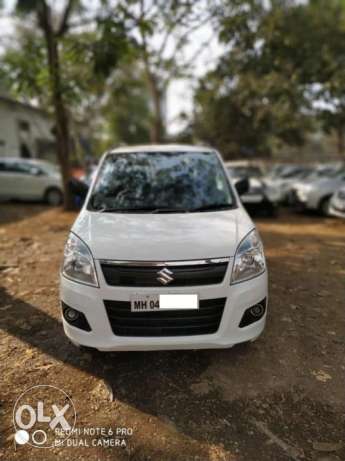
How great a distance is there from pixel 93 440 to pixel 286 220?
808 cm

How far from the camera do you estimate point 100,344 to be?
2.43m

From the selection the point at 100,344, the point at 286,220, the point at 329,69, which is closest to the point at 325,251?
the point at 286,220

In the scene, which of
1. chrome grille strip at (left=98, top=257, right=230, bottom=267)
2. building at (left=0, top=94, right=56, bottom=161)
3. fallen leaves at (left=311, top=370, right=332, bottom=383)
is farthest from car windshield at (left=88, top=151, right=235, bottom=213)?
building at (left=0, top=94, right=56, bottom=161)

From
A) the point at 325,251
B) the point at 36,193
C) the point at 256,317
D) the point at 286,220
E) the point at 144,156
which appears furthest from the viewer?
the point at 36,193

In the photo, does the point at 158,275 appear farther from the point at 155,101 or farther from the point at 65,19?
the point at 155,101

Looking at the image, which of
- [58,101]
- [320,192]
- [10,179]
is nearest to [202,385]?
[320,192]

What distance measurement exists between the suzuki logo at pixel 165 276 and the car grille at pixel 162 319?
0.22m

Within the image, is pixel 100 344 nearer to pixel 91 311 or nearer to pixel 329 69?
pixel 91 311

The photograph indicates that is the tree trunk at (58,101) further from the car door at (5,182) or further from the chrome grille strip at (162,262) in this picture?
the chrome grille strip at (162,262)

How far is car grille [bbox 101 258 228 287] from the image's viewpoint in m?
2.39

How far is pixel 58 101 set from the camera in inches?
356

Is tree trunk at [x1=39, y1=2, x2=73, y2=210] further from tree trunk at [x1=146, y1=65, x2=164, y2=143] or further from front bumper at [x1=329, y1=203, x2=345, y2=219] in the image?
front bumper at [x1=329, y1=203, x2=345, y2=219]

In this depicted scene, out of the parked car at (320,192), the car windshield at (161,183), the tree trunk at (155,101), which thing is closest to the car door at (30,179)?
the tree trunk at (155,101)

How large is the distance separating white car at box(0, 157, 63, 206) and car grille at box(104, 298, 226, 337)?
33.3 ft
